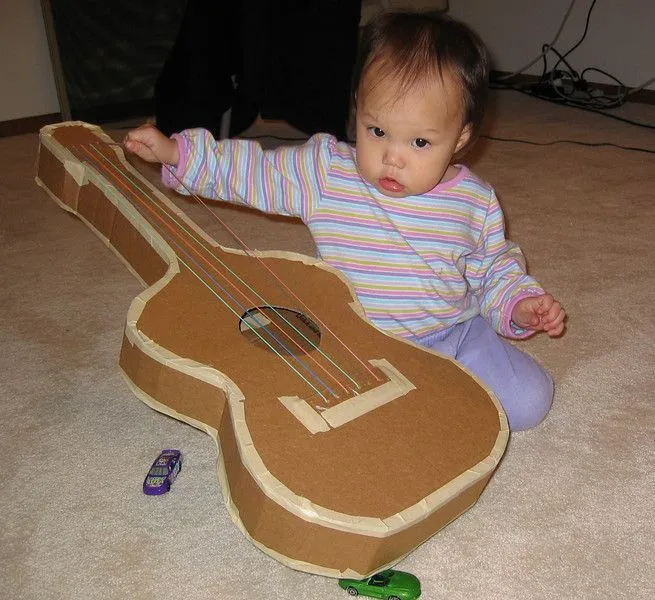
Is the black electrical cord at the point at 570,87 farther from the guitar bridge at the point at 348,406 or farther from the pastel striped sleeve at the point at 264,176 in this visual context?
the guitar bridge at the point at 348,406

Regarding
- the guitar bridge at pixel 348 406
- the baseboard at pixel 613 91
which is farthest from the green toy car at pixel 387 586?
the baseboard at pixel 613 91

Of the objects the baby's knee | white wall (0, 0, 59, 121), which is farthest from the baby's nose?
white wall (0, 0, 59, 121)

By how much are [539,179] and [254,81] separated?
2.69 ft

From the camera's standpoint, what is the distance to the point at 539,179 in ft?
6.31

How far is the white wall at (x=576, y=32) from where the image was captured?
258 cm

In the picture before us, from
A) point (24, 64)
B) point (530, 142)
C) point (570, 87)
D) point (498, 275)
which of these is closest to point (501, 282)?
point (498, 275)

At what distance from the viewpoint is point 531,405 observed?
3.38ft

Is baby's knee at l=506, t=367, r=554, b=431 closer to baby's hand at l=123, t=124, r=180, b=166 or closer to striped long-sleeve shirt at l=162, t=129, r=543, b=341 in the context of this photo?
striped long-sleeve shirt at l=162, t=129, r=543, b=341

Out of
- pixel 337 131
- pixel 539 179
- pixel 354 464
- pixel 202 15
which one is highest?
pixel 202 15

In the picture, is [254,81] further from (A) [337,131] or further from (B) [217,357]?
A: (B) [217,357]

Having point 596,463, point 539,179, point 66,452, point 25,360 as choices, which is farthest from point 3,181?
point 596,463

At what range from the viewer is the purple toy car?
891mm

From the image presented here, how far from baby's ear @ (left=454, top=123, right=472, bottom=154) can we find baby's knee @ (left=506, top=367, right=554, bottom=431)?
354 millimetres

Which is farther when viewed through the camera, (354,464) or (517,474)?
(517,474)
